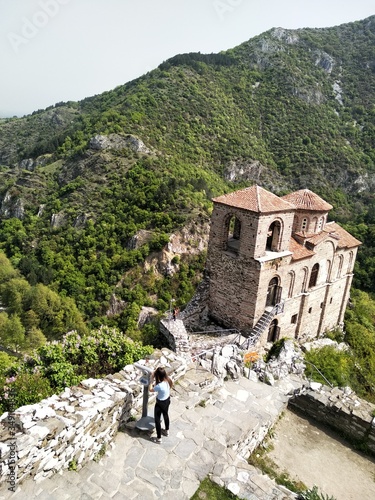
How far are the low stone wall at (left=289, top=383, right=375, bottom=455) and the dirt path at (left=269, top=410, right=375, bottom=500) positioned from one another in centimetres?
28

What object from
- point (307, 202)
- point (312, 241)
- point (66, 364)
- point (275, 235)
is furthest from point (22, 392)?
point (307, 202)

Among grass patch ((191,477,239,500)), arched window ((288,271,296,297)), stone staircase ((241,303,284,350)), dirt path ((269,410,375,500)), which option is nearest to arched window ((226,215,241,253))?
arched window ((288,271,296,297))

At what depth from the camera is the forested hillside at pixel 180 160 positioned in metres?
47.3

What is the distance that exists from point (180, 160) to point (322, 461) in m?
58.0

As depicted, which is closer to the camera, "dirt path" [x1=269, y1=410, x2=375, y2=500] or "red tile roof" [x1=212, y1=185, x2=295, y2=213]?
"dirt path" [x1=269, y1=410, x2=375, y2=500]

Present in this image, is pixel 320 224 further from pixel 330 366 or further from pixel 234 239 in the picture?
pixel 330 366

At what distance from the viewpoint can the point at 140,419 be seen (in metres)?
7.59

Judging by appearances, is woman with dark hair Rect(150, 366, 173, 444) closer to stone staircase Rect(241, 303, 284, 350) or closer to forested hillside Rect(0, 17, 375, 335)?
stone staircase Rect(241, 303, 284, 350)

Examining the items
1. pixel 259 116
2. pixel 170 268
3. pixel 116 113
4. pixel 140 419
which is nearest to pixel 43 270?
pixel 170 268

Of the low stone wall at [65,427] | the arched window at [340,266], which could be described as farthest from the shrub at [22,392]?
the arched window at [340,266]

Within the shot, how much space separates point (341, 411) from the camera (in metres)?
9.95

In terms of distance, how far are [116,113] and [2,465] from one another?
71.5 meters

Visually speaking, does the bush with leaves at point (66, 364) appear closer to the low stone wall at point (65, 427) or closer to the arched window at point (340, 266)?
the low stone wall at point (65, 427)

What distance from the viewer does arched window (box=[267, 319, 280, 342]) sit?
64.7 feet
